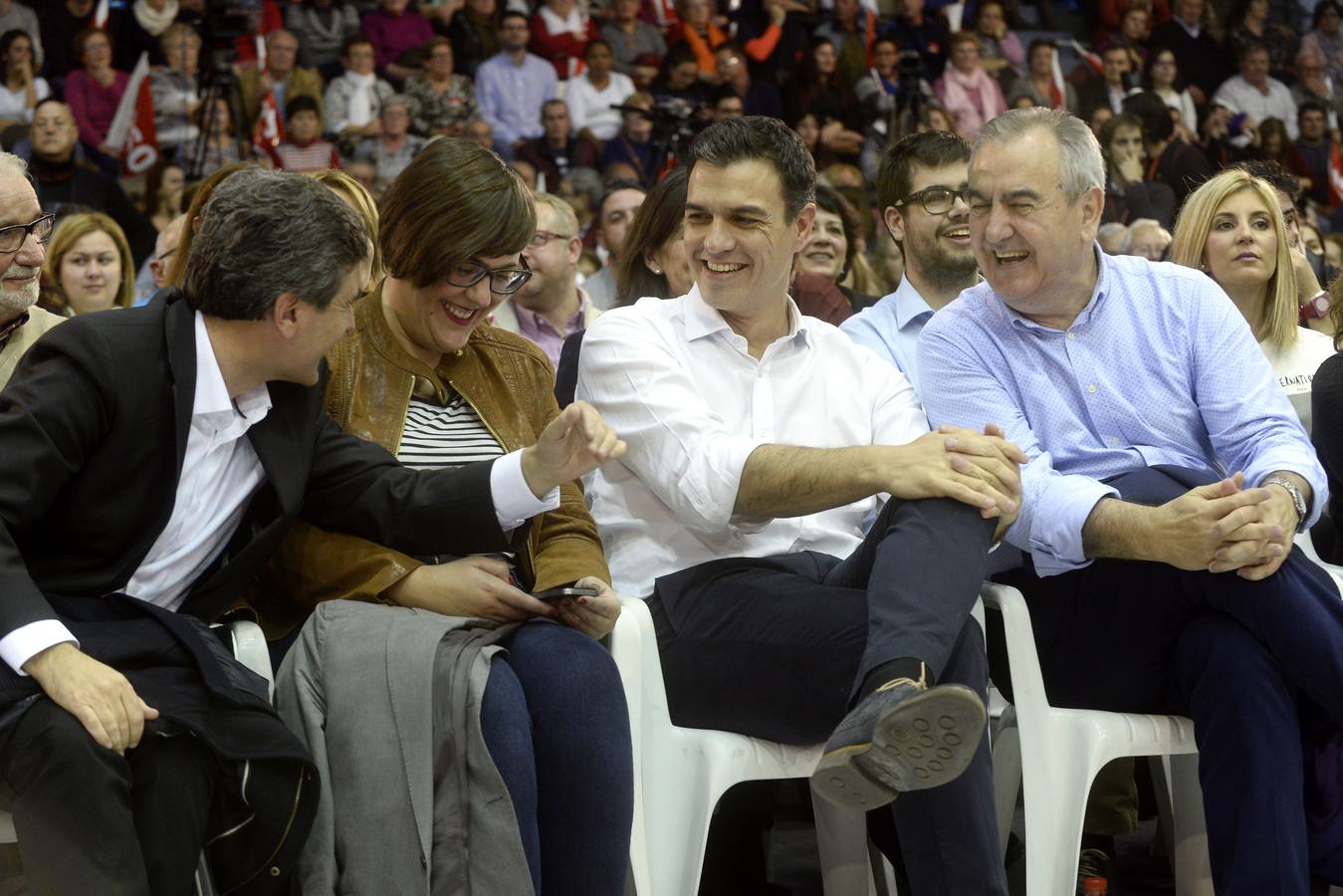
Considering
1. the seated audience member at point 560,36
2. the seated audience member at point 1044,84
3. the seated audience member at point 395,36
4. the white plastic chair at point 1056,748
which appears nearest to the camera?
the white plastic chair at point 1056,748

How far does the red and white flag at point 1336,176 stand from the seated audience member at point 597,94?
174 inches

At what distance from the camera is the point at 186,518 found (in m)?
2.16

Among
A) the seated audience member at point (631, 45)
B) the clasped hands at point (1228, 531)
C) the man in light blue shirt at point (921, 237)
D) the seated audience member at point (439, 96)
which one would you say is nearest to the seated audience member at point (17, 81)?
the seated audience member at point (439, 96)

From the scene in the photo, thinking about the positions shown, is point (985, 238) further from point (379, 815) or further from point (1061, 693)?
point (379, 815)

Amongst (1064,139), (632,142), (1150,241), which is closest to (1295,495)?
(1064,139)

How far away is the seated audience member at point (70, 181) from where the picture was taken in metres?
6.46

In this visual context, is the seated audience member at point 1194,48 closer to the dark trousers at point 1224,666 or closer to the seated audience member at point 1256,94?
the seated audience member at point 1256,94

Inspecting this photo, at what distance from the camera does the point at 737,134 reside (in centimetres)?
284

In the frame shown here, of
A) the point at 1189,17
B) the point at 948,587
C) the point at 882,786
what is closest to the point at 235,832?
the point at 882,786

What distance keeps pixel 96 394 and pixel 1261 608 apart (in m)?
1.71

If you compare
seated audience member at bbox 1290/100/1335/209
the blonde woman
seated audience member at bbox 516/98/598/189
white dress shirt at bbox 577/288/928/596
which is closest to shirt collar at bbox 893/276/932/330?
white dress shirt at bbox 577/288/928/596

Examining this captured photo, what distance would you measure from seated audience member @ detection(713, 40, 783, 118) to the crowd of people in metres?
5.56

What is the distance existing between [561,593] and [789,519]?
63cm

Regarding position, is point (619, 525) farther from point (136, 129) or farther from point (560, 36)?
point (560, 36)
